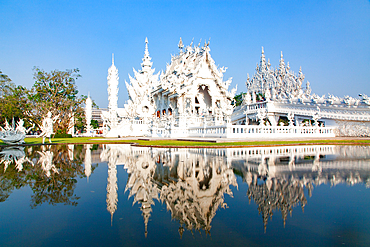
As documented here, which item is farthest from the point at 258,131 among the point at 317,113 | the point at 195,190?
the point at 195,190

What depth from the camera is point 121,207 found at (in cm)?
419

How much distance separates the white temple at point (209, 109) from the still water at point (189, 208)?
524 inches

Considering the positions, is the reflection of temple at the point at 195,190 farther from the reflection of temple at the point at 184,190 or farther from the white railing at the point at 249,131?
the white railing at the point at 249,131

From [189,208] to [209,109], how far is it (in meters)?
22.4

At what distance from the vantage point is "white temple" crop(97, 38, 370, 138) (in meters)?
22.5

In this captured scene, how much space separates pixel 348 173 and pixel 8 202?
764 centimetres

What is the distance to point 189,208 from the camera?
394 centimetres

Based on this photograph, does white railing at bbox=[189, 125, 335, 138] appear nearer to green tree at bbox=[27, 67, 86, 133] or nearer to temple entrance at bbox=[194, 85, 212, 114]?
temple entrance at bbox=[194, 85, 212, 114]

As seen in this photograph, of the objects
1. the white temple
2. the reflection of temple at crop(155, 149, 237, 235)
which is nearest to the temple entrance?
the white temple

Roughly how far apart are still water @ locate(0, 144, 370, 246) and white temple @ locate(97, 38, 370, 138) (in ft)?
43.7

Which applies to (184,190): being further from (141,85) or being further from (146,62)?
(146,62)

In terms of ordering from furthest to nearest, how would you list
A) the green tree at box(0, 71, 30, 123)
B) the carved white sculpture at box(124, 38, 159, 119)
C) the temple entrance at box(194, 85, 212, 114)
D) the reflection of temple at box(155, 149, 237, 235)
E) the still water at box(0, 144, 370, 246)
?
1. the green tree at box(0, 71, 30, 123)
2. the carved white sculpture at box(124, 38, 159, 119)
3. the temple entrance at box(194, 85, 212, 114)
4. the reflection of temple at box(155, 149, 237, 235)
5. the still water at box(0, 144, 370, 246)

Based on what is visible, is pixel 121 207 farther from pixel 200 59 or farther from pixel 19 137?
pixel 200 59

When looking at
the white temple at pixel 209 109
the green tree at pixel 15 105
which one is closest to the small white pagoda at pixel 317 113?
the white temple at pixel 209 109
